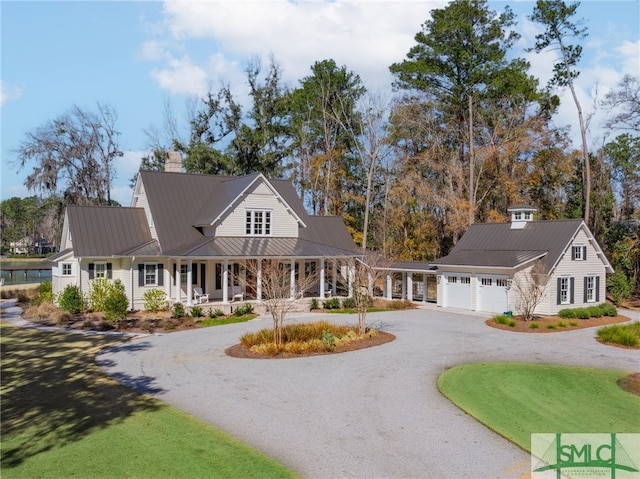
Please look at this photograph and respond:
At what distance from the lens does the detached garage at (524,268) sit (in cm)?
2625

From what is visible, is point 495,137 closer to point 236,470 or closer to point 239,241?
point 239,241

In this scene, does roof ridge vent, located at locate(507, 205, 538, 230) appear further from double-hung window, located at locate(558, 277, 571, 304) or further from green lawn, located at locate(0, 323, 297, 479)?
green lawn, located at locate(0, 323, 297, 479)

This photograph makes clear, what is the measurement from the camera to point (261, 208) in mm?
31109

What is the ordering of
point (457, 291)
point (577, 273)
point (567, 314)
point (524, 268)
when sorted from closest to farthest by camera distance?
point (567, 314) → point (524, 268) → point (577, 273) → point (457, 291)

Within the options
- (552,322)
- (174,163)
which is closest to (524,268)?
(552,322)

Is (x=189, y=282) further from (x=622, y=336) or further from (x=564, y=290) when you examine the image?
(x=622, y=336)

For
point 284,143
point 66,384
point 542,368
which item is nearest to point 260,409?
point 66,384

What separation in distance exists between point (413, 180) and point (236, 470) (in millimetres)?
36442

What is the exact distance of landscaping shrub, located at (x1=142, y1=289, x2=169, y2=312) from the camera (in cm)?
2700

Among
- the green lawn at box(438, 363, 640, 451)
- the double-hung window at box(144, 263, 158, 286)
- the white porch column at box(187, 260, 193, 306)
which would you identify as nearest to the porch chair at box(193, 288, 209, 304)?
the white porch column at box(187, 260, 193, 306)

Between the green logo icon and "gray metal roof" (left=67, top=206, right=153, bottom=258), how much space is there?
23.1 m

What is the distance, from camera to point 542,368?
52.0 feet

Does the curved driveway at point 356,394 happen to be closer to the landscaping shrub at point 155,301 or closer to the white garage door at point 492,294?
the white garage door at point 492,294

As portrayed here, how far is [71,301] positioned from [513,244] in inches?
888
